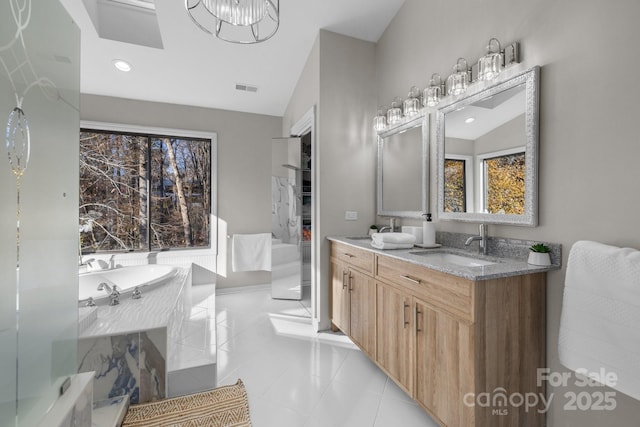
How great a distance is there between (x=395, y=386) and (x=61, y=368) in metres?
1.91

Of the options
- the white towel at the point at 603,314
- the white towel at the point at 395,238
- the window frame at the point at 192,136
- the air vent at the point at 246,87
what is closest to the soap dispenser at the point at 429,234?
the white towel at the point at 395,238

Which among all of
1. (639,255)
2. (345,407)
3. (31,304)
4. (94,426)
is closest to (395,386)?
(345,407)

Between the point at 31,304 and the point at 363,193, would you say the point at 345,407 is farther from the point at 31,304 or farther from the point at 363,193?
the point at 363,193

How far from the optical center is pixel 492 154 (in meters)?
1.92

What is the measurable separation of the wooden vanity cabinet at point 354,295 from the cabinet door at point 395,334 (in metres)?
0.10

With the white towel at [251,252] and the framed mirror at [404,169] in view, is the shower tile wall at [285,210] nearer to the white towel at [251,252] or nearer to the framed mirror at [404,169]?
the white towel at [251,252]

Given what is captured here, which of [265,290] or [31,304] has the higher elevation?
[31,304]

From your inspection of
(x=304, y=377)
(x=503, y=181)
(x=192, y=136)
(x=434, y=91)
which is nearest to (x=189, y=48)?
(x=192, y=136)

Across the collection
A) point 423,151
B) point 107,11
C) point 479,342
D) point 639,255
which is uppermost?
point 107,11

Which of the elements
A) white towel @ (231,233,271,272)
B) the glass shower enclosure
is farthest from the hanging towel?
white towel @ (231,233,271,272)

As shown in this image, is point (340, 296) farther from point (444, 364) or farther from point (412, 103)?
point (412, 103)

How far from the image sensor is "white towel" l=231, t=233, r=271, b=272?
4195 millimetres

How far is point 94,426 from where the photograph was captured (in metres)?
1.34

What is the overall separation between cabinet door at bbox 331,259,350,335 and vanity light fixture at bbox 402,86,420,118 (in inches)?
58.2
